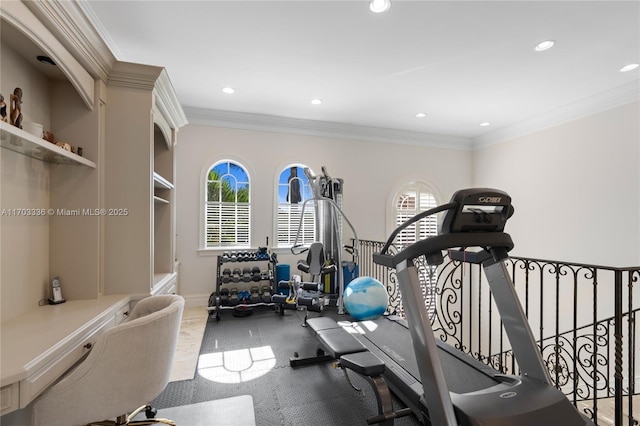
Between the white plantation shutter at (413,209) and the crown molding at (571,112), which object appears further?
the white plantation shutter at (413,209)

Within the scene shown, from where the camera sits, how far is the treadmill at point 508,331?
1.26m

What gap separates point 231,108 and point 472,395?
4613 mm

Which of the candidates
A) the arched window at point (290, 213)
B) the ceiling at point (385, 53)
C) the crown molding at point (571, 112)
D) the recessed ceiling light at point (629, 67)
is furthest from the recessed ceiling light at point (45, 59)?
the crown molding at point (571, 112)

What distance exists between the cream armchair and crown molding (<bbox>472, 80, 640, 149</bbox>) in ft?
19.0

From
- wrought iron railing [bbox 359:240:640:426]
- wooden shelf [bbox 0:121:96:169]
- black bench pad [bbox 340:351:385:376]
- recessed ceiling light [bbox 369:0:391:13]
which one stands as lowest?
wrought iron railing [bbox 359:240:640:426]

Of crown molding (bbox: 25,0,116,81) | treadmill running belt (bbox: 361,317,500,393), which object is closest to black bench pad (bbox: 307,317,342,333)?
treadmill running belt (bbox: 361,317,500,393)

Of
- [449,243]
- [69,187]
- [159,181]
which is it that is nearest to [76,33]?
[69,187]

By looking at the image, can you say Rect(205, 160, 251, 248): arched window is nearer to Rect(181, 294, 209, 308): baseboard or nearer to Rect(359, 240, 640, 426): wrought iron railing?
Rect(181, 294, 209, 308): baseboard

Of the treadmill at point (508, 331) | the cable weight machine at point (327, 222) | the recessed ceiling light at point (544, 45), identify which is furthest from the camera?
the cable weight machine at point (327, 222)

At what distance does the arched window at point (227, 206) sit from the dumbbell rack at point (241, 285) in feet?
1.51

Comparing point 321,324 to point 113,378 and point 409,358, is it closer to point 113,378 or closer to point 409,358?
point 409,358

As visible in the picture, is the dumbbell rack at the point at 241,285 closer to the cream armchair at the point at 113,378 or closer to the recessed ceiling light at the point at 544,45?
the cream armchair at the point at 113,378

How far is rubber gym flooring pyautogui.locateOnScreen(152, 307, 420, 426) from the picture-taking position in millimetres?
2039

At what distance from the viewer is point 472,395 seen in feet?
4.57
